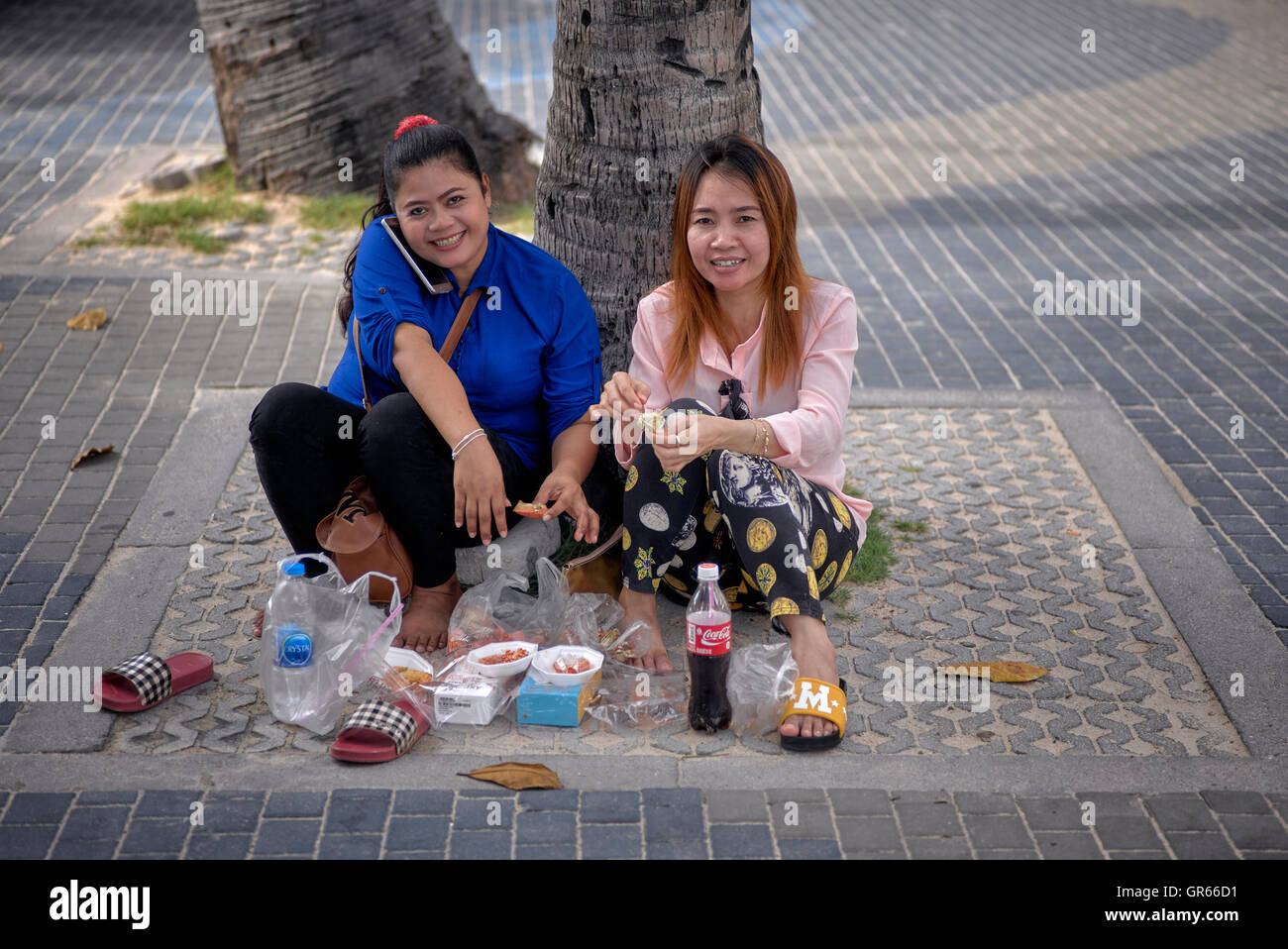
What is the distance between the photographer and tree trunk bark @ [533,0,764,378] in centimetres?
397

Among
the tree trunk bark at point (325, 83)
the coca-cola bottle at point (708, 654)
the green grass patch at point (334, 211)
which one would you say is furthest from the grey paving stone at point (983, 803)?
the tree trunk bark at point (325, 83)

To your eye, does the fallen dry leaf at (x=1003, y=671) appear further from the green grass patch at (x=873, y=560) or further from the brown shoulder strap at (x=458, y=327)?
the brown shoulder strap at (x=458, y=327)

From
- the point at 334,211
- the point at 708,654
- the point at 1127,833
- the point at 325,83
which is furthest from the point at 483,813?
the point at 325,83

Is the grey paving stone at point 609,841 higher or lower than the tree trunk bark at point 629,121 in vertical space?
lower

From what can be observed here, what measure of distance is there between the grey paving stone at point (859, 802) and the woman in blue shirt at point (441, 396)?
1077 mm

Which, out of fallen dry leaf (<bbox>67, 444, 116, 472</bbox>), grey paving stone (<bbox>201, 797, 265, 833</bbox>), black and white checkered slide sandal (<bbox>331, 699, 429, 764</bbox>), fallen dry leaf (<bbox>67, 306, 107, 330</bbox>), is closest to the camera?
grey paving stone (<bbox>201, 797, 265, 833</bbox>)

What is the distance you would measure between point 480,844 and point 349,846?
301mm

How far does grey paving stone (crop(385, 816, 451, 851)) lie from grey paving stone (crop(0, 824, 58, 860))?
779 millimetres

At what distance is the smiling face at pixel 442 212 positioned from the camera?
3.64 metres

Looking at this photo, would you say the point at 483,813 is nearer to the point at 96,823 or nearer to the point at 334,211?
the point at 96,823

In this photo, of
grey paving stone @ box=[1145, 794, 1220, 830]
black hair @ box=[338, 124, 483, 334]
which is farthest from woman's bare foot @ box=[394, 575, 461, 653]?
grey paving stone @ box=[1145, 794, 1220, 830]

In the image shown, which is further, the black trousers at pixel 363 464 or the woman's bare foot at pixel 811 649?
the black trousers at pixel 363 464

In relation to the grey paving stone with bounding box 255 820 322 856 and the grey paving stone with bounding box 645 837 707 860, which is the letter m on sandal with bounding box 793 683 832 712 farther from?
the grey paving stone with bounding box 255 820 322 856
